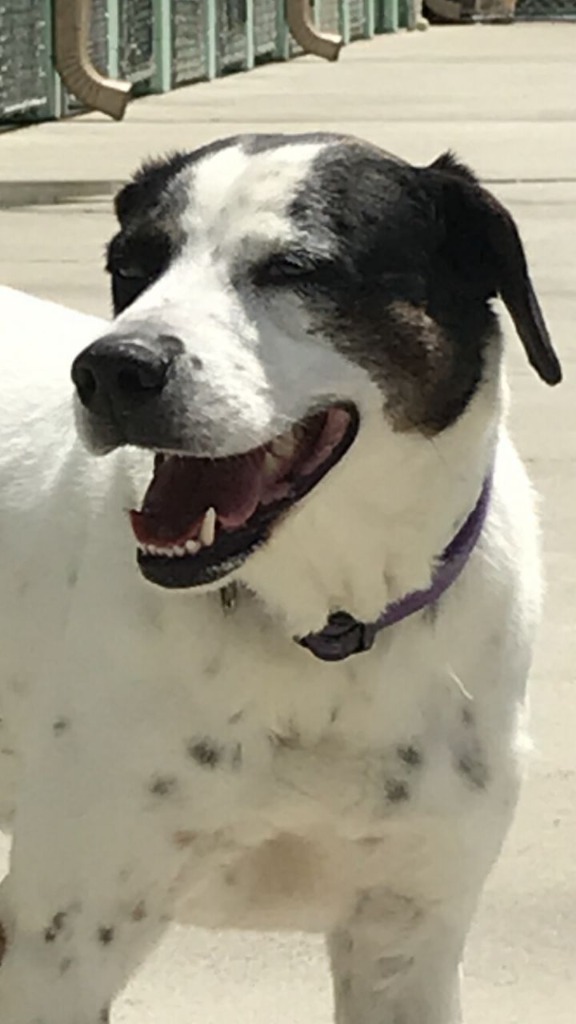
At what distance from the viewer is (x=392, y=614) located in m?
2.83

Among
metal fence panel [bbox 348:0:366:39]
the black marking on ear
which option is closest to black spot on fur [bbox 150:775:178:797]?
the black marking on ear

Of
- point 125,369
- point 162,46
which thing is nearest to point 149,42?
point 162,46

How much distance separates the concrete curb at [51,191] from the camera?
11000 mm

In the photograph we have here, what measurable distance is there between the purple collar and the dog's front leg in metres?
0.35

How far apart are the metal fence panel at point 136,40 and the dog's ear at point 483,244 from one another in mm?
14213

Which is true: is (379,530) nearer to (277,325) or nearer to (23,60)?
(277,325)

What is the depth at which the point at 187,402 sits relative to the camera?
245cm

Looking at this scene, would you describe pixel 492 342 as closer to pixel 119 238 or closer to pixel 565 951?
pixel 119 238

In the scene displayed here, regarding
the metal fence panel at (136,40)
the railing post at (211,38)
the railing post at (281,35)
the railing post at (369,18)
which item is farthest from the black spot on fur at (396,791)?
the railing post at (369,18)

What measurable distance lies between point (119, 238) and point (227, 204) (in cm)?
22

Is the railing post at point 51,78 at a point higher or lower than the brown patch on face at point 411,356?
lower

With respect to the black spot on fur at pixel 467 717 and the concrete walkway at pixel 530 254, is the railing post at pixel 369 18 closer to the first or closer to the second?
the concrete walkway at pixel 530 254

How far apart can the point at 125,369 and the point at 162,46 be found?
16.3 m

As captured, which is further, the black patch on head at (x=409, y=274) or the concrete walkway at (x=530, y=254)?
the concrete walkway at (x=530, y=254)
